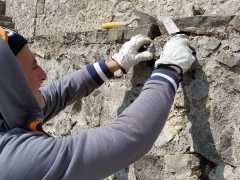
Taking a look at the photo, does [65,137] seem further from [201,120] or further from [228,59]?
[228,59]

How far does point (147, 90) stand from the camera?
5.65 ft

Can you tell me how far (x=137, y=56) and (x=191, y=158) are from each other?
0.47m

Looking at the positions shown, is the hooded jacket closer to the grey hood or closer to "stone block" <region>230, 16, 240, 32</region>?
the grey hood

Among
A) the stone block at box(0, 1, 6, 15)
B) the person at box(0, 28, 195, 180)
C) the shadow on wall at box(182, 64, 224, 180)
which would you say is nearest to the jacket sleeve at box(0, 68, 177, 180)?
the person at box(0, 28, 195, 180)

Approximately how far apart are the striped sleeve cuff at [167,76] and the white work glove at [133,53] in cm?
22

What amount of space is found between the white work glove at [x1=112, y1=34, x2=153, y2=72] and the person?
0.18m

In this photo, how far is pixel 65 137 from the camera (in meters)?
1.62

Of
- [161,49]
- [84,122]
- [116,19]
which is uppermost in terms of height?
[161,49]

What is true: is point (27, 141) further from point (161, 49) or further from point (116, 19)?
point (116, 19)

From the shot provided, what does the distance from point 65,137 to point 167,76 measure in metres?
0.43

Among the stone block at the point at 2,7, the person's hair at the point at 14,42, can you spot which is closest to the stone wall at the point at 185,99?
the person's hair at the point at 14,42

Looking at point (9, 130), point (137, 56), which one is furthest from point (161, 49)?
point (9, 130)

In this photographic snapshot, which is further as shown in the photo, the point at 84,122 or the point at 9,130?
the point at 84,122

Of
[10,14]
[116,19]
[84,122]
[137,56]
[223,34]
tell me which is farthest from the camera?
[10,14]
